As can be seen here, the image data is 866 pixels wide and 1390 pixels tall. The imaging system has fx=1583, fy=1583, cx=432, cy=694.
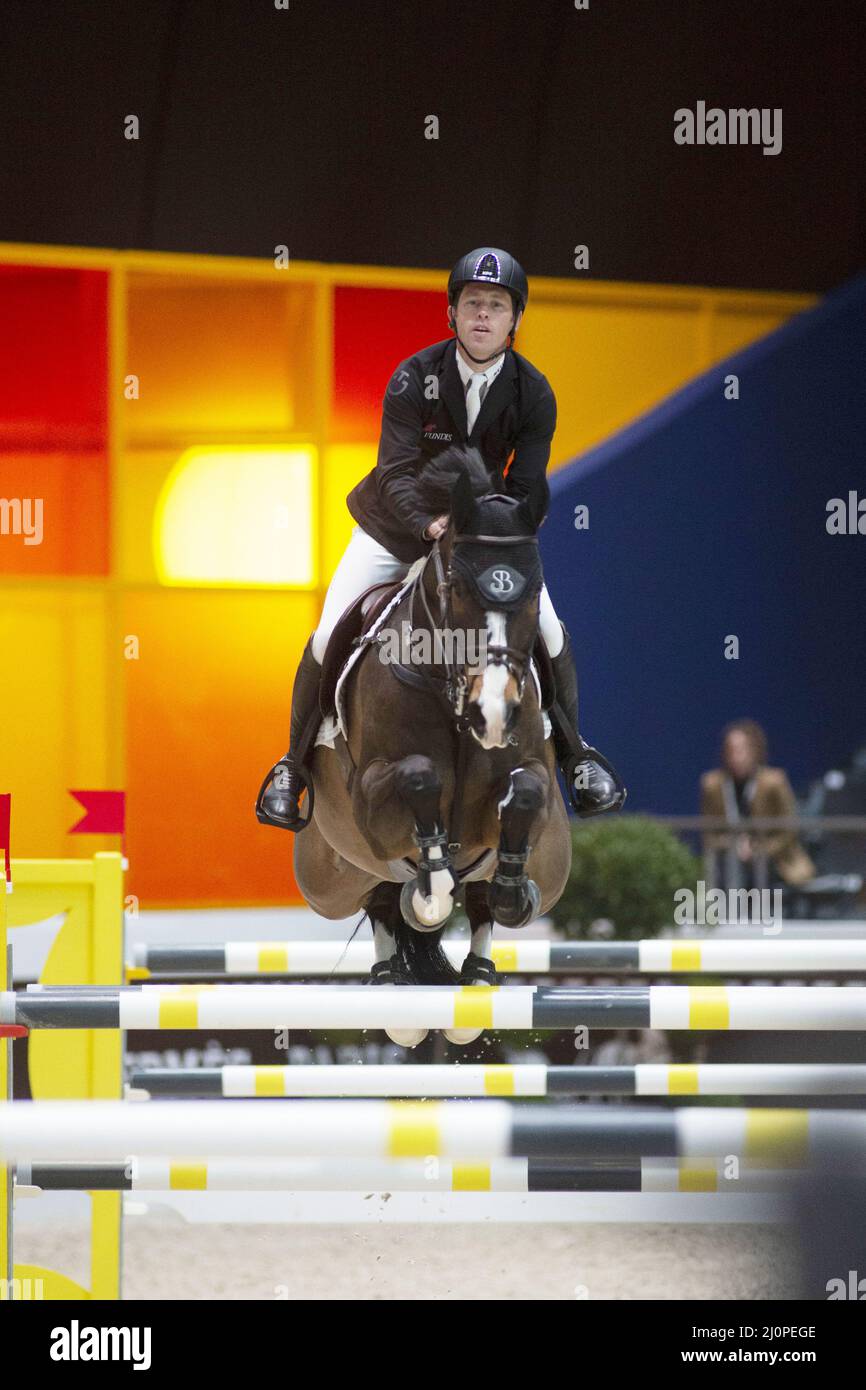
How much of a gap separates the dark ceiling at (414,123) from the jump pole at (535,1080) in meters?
5.27

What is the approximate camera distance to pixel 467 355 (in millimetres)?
3498

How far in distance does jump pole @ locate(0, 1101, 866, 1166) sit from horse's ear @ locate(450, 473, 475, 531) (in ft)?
4.67

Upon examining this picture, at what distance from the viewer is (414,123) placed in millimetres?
7914

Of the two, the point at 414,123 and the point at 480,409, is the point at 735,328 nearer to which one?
the point at 414,123

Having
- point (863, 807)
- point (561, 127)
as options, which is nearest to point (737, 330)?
point (561, 127)

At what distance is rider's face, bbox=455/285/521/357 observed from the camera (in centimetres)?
347

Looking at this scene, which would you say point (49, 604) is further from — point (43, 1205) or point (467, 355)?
point (467, 355)

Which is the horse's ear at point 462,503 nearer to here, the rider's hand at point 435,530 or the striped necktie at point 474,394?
the rider's hand at point 435,530

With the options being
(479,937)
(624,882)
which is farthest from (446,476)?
(624,882)

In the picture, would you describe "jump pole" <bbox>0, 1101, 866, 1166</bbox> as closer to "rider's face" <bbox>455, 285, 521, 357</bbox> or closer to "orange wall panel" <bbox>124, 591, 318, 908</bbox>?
"rider's face" <bbox>455, 285, 521, 357</bbox>

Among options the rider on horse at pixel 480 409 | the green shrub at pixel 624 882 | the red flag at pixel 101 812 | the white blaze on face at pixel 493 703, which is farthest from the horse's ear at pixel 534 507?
the green shrub at pixel 624 882
